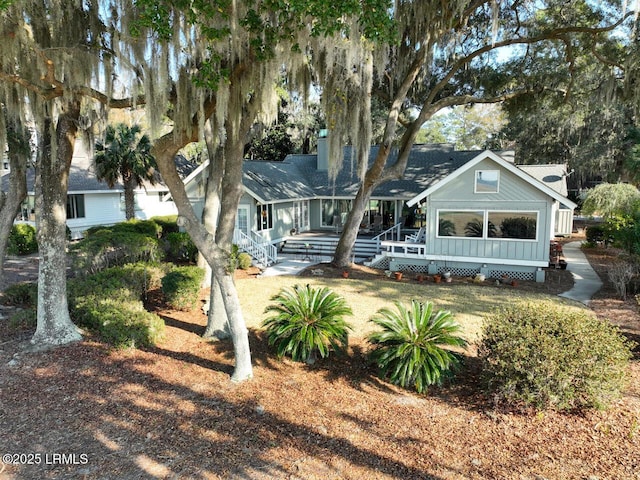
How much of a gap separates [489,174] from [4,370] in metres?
13.4

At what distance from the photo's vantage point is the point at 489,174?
537 inches

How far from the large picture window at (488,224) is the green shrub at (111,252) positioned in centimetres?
979

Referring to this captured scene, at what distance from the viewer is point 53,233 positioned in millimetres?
7059

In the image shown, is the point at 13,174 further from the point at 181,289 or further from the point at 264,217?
the point at 264,217

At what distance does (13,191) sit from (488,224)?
13.3 meters

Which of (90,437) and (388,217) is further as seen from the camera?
(388,217)

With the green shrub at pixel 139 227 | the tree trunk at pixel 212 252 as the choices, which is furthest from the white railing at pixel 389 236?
the tree trunk at pixel 212 252

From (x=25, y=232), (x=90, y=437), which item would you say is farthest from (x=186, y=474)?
(x=25, y=232)

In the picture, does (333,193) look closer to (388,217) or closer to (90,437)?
(388,217)

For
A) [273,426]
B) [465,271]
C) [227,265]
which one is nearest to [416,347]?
[273,426]

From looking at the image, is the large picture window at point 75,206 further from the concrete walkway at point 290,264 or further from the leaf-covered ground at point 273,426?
the leaf-covered ground at point 273,426

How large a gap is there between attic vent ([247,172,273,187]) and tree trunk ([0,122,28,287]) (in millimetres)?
10469

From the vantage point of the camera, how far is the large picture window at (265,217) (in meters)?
17.8

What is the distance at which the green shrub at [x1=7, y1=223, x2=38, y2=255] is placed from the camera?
17609mm
